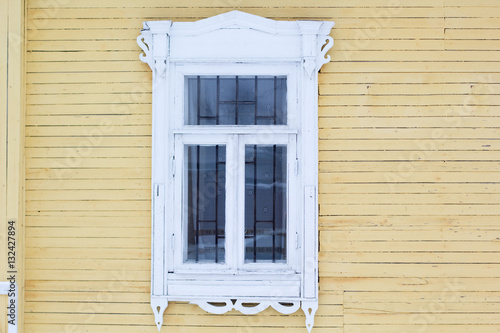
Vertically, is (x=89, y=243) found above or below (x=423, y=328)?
above

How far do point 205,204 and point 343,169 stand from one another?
1.00 metres

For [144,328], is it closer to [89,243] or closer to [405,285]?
[89,243]

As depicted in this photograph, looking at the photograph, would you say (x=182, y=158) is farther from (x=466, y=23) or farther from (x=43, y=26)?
(x=466, y=23)

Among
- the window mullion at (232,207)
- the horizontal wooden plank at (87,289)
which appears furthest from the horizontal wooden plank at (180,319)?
the window mullion at (232,207)

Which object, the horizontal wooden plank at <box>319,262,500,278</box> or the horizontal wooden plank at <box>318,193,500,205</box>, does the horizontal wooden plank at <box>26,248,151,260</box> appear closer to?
the horizontal wooden plank at <box>319,262,500,278</box>

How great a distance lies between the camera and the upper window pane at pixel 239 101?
296 centimetres

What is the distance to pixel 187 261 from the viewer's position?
2.99 meters

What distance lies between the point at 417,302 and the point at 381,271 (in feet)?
1.08

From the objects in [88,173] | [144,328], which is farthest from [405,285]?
[88,173]

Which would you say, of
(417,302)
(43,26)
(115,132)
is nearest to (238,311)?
(417,302)

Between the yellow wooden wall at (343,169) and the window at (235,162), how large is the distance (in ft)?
0.37

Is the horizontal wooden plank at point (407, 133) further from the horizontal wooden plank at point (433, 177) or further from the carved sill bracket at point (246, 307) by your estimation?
the carved sill bracket at point (246, 307)

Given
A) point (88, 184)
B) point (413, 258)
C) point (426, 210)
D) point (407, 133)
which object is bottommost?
point (413, 258)

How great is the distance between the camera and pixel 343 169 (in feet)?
9.59
